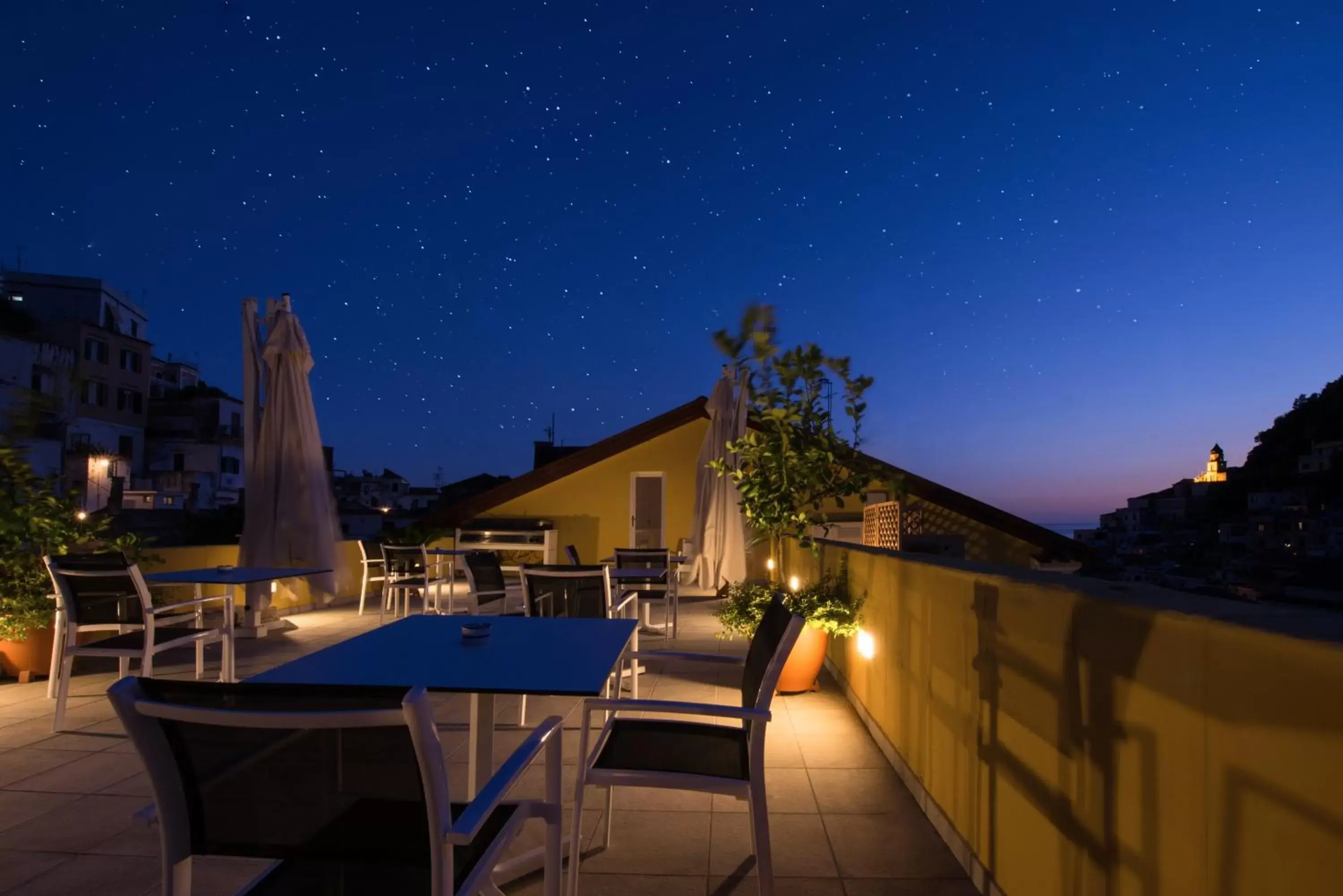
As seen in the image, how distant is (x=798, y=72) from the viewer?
10.5 metres

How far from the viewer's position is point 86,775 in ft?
12.0

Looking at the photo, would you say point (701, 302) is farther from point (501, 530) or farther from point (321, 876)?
point (321, 876)

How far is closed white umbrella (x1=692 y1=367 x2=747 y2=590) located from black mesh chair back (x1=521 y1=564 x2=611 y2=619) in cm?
476

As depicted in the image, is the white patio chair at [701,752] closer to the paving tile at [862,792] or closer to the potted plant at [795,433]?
the paving tile at [862,792]

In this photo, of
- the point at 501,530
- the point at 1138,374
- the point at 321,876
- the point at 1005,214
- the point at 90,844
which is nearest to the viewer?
the point at 321,876

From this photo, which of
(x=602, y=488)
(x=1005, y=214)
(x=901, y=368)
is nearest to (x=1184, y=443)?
(x=901, y=368)

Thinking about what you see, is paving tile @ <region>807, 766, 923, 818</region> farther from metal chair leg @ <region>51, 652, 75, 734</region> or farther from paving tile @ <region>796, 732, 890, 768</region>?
metal chair leg @ <region>51, 652, 75, 734</region>

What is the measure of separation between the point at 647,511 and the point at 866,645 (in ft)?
34.5

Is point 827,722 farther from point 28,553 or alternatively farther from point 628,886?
point 28,553

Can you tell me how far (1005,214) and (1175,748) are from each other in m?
16.2

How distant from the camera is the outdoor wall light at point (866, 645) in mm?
4574

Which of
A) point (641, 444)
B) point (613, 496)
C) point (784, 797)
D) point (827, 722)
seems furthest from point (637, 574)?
point (641, 444)

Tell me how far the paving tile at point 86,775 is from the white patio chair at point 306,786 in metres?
2.52

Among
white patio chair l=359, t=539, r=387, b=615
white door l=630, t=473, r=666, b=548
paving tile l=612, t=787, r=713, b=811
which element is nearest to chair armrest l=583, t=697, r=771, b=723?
paving tile l=612, t=787, r=713, b=811
